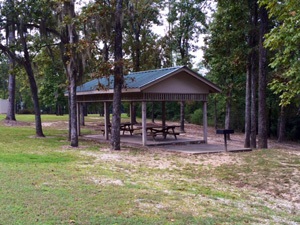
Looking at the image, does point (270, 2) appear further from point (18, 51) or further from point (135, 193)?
point (18, 51)

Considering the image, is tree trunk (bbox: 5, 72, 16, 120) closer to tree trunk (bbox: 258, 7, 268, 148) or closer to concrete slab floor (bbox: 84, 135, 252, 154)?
concrete slab floor (bbox: 84, 135, 252, 154)

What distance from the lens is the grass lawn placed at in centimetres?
489

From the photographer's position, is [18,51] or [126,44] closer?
[18,51]

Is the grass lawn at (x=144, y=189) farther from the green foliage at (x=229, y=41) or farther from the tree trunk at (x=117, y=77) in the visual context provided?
the green foliage at (x=229, y=41)

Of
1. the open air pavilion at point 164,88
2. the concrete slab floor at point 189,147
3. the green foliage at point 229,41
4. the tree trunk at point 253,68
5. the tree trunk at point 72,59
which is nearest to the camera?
the tree trunk at point 72,59

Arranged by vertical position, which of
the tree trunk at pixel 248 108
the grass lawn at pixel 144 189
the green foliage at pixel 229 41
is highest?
the green foliage at pixel 229 41

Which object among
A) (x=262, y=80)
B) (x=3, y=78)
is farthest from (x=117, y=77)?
(x=3, y=78)

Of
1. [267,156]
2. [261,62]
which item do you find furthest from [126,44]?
[267,156]

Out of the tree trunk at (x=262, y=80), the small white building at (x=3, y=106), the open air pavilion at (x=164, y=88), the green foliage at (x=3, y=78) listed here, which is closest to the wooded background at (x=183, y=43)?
the tree trunk at (x=262, y=80)

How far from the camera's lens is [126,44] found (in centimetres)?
2433

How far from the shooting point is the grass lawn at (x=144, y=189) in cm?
489

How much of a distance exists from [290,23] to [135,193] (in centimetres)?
458

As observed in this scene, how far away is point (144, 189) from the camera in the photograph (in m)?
6.59

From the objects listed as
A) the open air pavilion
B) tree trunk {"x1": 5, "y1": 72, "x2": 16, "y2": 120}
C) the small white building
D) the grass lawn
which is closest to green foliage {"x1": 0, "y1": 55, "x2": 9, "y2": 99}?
the small white building
